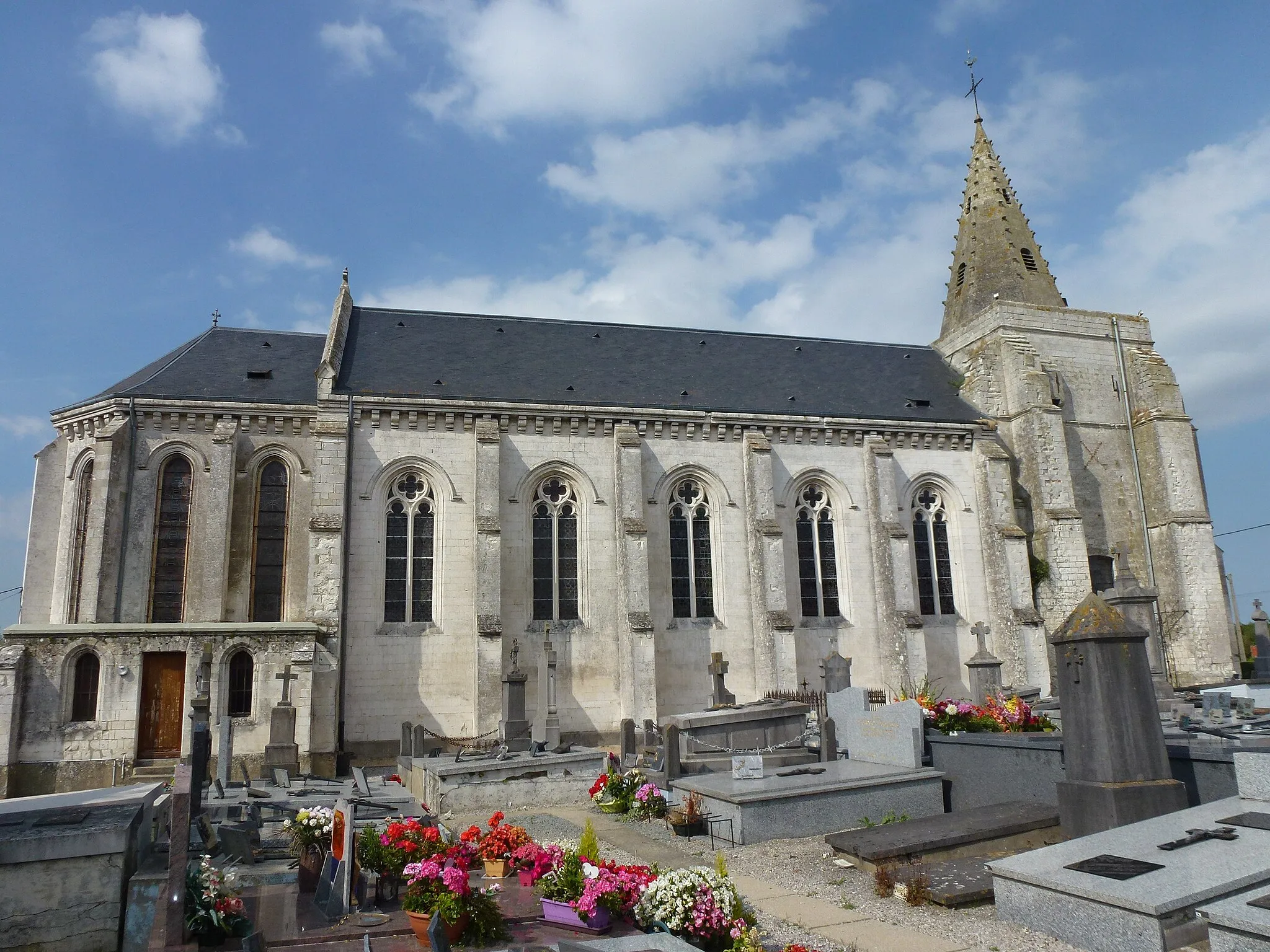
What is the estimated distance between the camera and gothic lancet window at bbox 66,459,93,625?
64.8 feet

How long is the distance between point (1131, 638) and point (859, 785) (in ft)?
13.2

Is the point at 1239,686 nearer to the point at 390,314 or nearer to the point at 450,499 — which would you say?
the point at 450,499

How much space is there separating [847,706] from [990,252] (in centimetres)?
2169

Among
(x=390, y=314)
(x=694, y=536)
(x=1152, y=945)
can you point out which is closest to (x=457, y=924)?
(x=1152, y=945)

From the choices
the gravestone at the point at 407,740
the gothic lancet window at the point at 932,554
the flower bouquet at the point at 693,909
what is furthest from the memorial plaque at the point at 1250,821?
the gothic lancet window at the point at 932,554

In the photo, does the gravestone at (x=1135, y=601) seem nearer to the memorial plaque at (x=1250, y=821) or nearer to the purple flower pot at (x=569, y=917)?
the memorial plaque at (x=1250, y=821)

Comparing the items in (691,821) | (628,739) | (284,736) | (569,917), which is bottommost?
(691,821)

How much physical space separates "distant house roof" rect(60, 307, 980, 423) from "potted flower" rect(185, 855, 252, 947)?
53.1 ft

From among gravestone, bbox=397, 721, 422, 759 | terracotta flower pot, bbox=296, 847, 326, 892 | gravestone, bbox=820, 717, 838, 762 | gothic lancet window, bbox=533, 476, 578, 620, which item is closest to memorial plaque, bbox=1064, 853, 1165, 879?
terracotta flower pot, bbox=296, 847, 326, 892

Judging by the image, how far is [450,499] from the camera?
2122 centimetres

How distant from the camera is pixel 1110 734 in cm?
809

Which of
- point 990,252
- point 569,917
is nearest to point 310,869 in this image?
point 569,917

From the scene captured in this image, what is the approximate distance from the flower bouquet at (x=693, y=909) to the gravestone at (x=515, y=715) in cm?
1073

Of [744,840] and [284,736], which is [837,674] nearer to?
Answer: [744,840]
